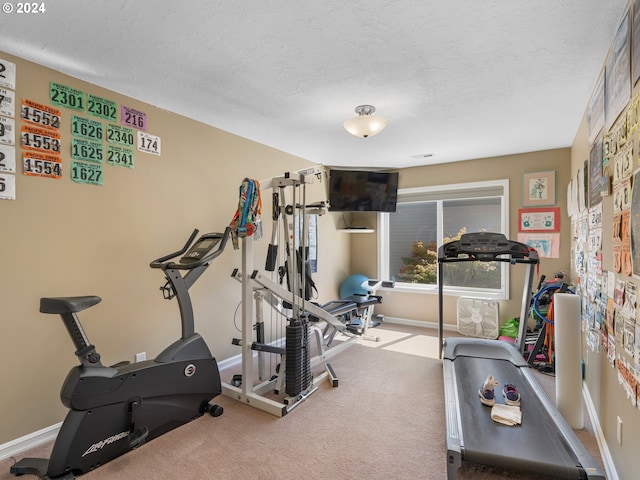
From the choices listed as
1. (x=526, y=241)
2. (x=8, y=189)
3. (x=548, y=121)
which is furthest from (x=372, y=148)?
(x=8, y=189)

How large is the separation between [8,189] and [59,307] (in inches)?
34.2

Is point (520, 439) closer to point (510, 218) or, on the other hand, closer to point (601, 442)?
point (601, 442)

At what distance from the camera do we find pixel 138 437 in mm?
1912

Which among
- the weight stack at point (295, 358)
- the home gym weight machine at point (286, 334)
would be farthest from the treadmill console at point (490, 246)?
the weight stack at point (295, 358)

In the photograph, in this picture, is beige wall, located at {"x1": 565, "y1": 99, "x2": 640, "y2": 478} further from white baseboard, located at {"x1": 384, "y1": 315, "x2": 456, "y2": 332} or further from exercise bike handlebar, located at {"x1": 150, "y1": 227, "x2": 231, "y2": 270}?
exercise bike handlebar, located at {"x1": 150, "y1": 227, "x2": 231, "y2": 270}

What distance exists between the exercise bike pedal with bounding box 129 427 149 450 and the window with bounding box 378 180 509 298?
390cm

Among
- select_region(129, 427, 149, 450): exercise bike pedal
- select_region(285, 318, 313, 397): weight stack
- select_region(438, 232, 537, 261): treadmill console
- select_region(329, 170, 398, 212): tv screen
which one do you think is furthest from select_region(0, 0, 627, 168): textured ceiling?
select_region(129, 427, 149, 450): exercise bike pedal

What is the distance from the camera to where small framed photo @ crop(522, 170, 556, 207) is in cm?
395

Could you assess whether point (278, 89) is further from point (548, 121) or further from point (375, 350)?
point (375, 350)

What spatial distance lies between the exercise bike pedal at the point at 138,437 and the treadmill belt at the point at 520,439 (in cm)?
179

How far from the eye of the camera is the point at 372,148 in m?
4.04

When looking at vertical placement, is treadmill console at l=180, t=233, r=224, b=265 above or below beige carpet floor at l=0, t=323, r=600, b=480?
above

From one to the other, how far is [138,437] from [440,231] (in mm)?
4307

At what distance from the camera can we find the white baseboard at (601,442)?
1727 mm
